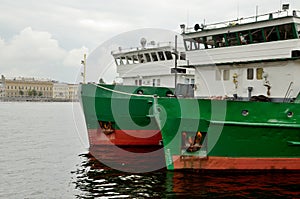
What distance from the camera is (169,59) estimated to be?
77.4 feet

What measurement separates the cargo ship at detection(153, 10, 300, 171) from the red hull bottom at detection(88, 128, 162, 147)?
590 cm

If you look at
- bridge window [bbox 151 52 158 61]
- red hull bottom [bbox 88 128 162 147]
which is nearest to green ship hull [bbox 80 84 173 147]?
red hull bottom [bbox 88 128 162 147]

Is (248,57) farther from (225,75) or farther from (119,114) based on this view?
(119,114)

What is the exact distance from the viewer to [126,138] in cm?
1939

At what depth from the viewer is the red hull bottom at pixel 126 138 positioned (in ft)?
63.4

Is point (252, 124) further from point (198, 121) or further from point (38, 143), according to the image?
point (38, 143)

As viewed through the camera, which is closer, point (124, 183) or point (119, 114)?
point (124, 183)

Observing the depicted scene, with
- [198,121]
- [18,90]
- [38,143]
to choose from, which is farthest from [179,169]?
[18,90]

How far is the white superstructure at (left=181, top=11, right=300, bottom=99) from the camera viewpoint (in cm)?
1420

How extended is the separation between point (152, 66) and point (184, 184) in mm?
12210

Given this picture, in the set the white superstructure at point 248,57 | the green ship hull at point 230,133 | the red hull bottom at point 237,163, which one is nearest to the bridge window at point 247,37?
the white superstructure at point 248,57

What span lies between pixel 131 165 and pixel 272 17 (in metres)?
7.88

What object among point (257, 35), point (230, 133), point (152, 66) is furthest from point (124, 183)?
point (152, 66)

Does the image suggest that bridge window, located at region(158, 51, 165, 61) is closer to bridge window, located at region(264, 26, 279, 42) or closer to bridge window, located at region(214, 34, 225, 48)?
bridge window, located at region(214, 34, 225, 48)
